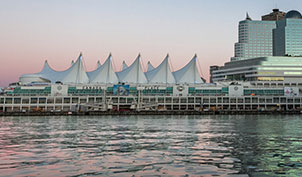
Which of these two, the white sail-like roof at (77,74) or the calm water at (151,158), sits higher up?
the white sail-like roof at (77,74)

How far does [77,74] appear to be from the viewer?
125m

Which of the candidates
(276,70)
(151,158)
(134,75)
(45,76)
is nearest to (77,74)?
(45,76)

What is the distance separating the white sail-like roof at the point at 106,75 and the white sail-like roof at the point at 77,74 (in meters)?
3.41

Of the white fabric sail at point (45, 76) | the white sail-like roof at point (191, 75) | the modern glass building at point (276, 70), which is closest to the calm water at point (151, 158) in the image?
the white sail-like roof at point (191, 75)

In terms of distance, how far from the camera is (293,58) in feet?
495

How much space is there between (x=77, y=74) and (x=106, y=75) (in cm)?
1049

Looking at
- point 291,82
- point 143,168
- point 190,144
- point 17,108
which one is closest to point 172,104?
point 17,108

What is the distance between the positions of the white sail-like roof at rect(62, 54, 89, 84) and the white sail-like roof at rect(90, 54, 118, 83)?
3.41 meters

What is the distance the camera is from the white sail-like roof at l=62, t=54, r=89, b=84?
124694mm

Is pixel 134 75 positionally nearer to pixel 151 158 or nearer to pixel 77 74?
pixel 77 74

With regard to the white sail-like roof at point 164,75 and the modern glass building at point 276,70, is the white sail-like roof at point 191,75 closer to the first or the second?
the white sail-like roof at point 164,75

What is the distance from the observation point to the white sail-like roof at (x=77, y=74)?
409ft

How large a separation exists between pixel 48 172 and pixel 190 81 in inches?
4321

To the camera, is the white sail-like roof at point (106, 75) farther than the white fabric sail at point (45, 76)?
No
